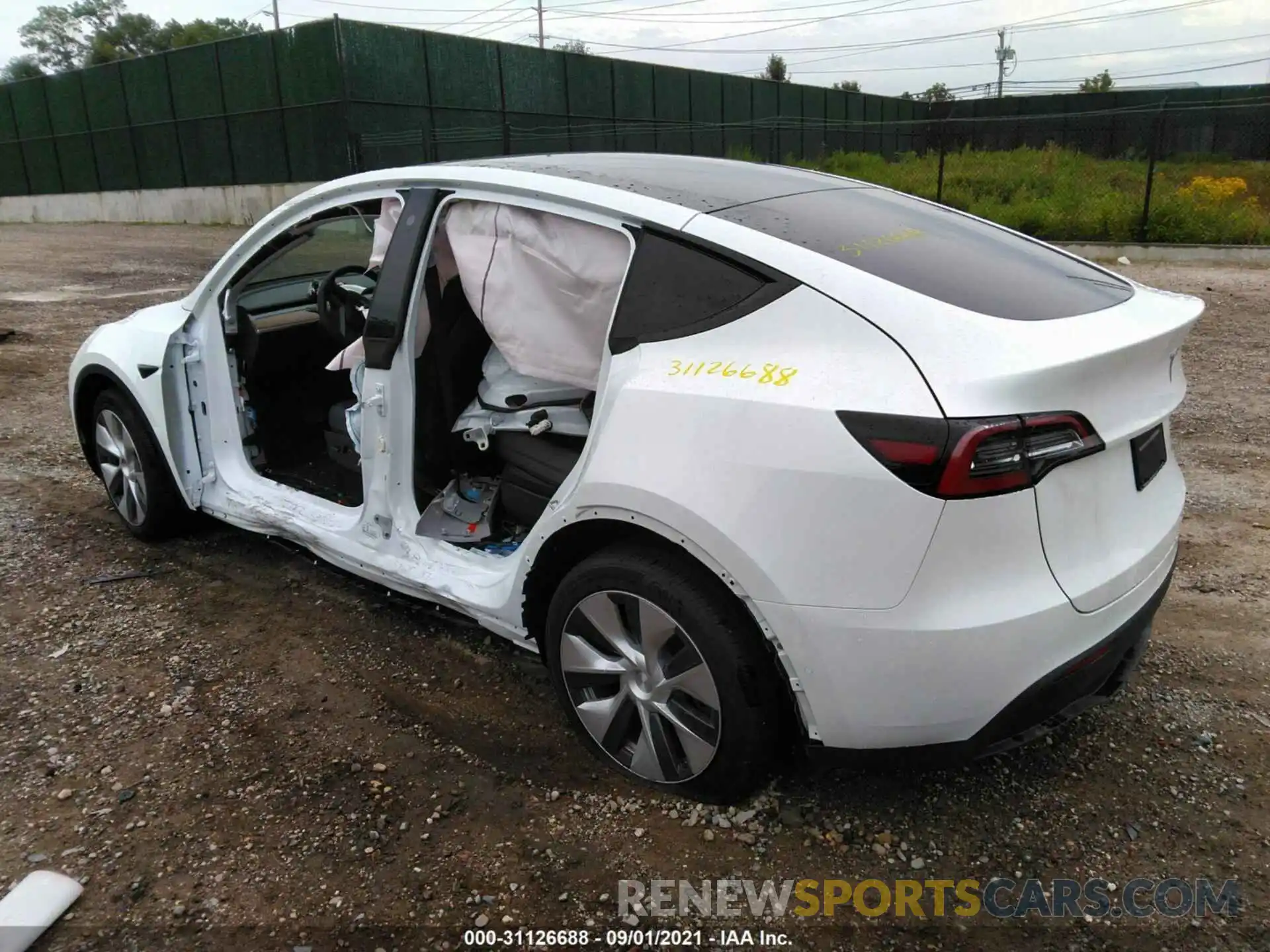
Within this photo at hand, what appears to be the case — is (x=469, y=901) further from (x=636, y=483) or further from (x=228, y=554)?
(x=228, y=554)

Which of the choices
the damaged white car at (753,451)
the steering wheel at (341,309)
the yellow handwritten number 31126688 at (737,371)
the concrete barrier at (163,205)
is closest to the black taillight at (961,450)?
the damaged white car at (753,451)

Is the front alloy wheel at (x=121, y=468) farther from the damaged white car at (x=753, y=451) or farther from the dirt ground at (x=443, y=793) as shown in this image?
the damaged white car at (x=753, y=451)

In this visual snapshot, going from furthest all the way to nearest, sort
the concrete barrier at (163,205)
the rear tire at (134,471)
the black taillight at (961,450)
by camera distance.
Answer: the concrete barrier at (163,205)
the rear tire at (134,471)
the black taillight at (961,450)

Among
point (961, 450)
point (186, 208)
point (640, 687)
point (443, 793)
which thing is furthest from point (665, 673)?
point (186, 208)

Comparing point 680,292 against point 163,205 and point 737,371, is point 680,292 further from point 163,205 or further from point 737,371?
point 163,205

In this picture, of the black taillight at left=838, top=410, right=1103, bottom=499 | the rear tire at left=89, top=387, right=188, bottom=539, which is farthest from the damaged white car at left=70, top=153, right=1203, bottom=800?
the rear tire at left=89, top=387, right=188, bottom=539

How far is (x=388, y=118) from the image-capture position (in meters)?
23.2

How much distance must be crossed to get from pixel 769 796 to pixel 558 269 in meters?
1.69

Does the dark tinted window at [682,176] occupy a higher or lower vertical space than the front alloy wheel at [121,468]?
higher

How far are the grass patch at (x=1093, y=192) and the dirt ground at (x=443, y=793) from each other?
12338 millimetres

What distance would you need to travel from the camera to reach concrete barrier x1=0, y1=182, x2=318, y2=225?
961 inches

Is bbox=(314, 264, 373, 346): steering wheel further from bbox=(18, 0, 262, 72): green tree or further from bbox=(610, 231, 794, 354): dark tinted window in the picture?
bbox=(18, 0, 262, 72): green tree

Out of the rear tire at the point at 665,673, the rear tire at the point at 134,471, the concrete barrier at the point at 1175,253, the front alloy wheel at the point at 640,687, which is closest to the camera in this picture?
the rear tire at the point at 665,673

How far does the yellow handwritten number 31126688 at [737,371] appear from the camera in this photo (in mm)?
2229
